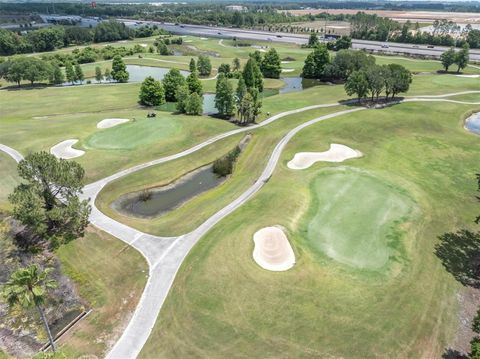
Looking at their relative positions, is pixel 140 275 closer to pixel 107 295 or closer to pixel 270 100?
pixel 107 295

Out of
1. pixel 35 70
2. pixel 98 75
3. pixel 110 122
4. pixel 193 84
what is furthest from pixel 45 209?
pixel 35 70

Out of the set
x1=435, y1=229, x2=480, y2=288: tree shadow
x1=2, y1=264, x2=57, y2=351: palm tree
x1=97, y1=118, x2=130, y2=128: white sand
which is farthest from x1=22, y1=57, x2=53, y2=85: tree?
x1=435, y1=229, x2=480, y2=288: tree shadow

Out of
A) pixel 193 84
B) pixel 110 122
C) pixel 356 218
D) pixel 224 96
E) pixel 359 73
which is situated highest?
pixel 359 73

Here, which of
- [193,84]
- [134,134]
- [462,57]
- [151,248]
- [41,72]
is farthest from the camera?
[462,57]

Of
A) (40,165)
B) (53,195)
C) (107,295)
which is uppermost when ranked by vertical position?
(40,165)

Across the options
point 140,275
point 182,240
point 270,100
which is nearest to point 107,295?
point 140,275

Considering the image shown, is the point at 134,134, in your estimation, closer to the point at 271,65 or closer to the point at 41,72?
the point at 271,65
